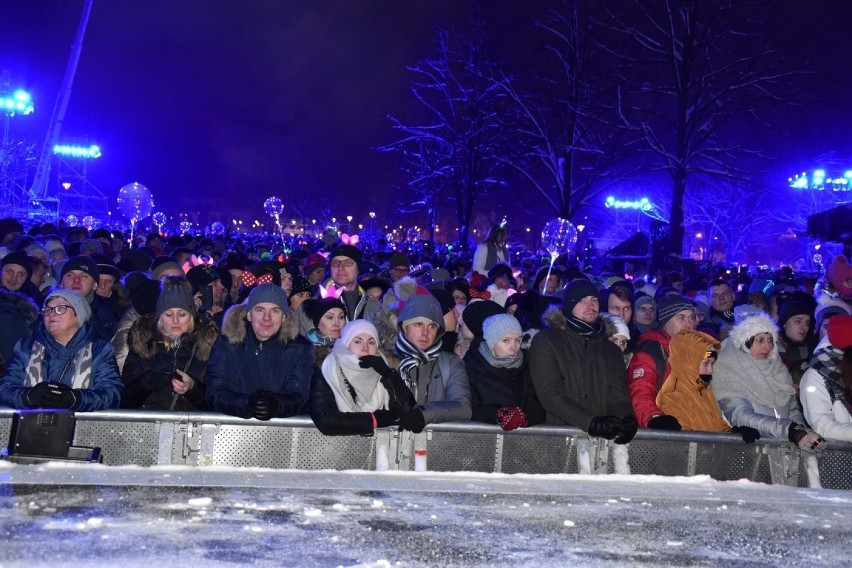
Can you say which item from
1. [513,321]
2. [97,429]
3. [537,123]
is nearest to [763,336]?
[513,321]

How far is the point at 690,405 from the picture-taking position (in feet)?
21.5

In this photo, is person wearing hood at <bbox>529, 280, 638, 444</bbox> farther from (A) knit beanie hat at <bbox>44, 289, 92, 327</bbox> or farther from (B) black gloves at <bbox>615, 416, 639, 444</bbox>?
(A) knit beanie hat at <bbox>44, 289, 92, 327</bbox>

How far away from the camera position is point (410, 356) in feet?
20.4

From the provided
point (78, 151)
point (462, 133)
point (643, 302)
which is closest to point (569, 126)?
point (462, 133)

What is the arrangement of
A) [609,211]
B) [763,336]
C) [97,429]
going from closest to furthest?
[97,429], [763,336], [609,211]

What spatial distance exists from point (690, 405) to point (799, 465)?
2.76ft

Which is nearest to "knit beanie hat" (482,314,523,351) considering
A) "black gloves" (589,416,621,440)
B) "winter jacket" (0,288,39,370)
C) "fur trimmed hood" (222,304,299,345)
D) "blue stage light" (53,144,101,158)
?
"black gloves" (589,416,621,440)

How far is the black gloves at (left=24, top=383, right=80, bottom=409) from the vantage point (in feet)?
17.3

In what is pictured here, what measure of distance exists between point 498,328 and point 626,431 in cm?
120

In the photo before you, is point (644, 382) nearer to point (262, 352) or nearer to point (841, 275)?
point (262, 352)

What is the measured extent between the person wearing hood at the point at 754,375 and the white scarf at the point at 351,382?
2.49 m

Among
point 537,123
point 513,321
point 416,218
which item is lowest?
point 513,321

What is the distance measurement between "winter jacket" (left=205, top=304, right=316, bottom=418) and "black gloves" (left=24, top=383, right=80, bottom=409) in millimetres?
897

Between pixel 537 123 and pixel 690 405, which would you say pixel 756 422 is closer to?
pixel 690 405
